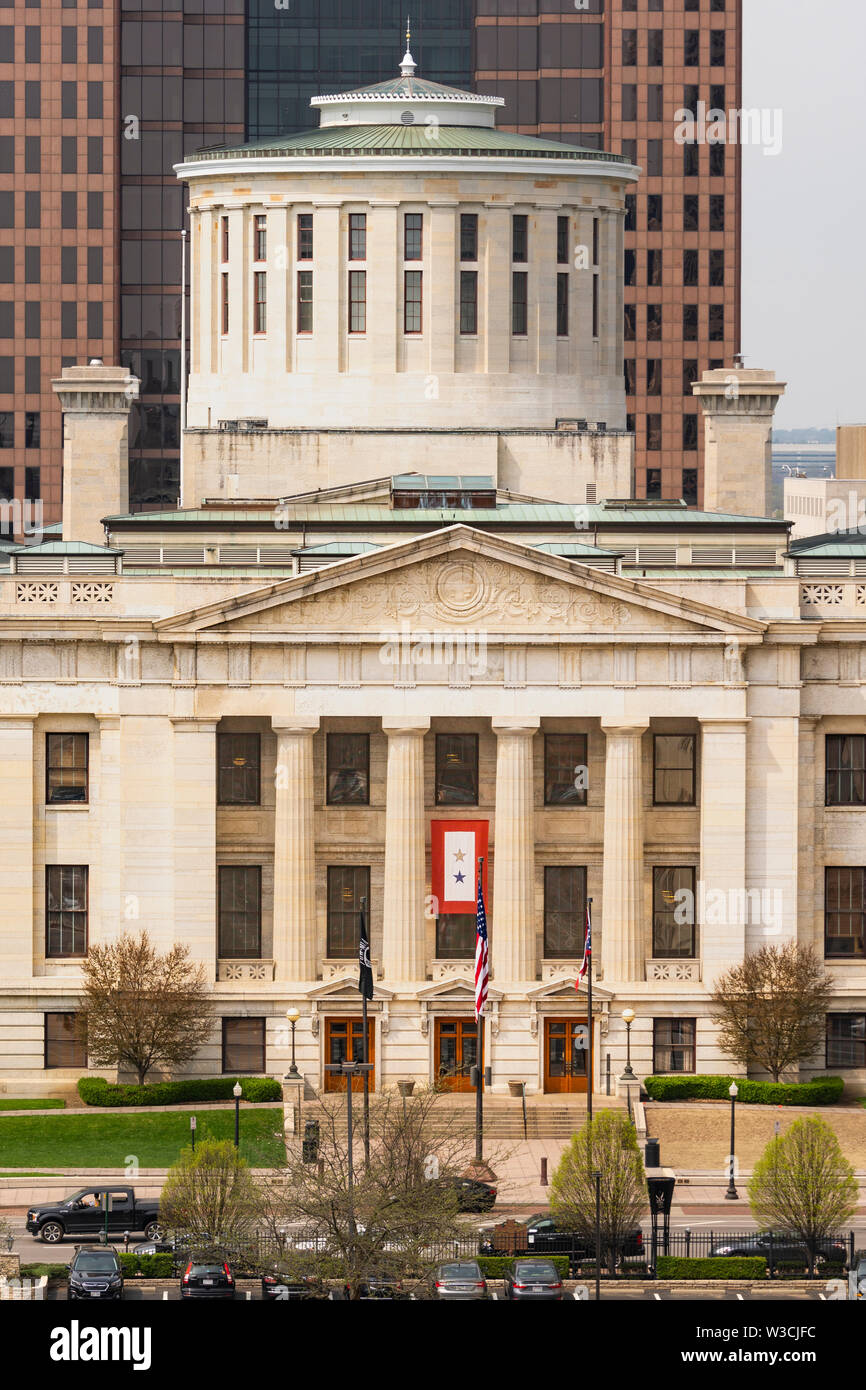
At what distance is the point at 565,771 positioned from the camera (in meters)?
87.8

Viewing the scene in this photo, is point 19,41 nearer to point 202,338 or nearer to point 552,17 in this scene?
point 552,17

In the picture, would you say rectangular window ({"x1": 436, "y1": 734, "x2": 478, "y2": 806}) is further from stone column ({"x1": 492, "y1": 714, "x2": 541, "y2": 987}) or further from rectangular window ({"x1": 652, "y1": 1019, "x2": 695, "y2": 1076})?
rectangular window ({"x1": 652, "y1": 1019, "x2": 695, "y2": 1076})

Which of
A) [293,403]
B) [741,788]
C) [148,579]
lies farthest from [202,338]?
[741,788]

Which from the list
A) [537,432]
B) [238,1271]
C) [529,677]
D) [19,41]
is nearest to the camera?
[238,1271]

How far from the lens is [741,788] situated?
86750 mm

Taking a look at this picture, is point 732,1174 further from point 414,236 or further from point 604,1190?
point 414,236

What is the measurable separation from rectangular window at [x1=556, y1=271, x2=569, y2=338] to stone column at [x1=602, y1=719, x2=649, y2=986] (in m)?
26.0

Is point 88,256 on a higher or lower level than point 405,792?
higher

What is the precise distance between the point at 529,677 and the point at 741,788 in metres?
8.08

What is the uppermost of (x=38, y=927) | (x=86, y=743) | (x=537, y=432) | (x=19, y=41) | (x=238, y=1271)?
(x=19, y=41)

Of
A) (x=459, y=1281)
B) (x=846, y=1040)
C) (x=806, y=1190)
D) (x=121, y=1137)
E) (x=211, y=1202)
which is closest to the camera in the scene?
(x=459, y=1281)

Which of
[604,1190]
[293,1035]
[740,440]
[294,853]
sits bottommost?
[604,1190]

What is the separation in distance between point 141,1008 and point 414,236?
3592 cm

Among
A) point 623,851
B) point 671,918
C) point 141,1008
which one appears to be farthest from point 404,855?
point 141,1008
